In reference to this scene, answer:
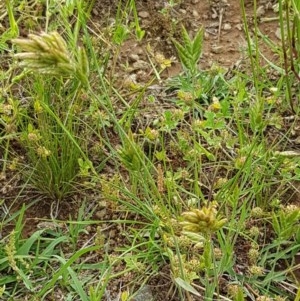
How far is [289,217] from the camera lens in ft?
4.31

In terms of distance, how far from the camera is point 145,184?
52.4 inches

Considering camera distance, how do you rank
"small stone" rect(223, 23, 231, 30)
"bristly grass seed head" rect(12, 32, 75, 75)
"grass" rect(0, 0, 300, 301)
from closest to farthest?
1. "bristly grass seed head" rect(12, 32, 75, 75)
2. "grass" rect(0, 0, 300, 301)
3. "small stone" rect(223, 23, 231, 30)

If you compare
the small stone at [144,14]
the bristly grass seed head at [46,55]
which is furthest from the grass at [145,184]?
the bristly grass seed head at [46,55]

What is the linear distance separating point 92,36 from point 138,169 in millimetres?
825

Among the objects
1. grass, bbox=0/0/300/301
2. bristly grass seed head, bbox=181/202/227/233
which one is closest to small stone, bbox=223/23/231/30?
grass, bbox=0/0/300/301

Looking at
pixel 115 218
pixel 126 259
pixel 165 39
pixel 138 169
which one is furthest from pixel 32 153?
pixel 165 39

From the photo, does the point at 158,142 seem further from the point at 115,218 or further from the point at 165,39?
the point at 165,39

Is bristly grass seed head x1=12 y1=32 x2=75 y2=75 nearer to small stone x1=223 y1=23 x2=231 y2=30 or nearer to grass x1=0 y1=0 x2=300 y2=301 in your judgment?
grass x1=0 y1=0 x2=300 y2=301

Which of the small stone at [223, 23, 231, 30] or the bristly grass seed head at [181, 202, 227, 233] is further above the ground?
the bristly grass seed head at [181, 202, 227, 233]

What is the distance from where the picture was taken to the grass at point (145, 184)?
1.46m

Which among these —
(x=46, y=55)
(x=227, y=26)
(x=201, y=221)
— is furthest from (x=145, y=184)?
(x=227, y=26)

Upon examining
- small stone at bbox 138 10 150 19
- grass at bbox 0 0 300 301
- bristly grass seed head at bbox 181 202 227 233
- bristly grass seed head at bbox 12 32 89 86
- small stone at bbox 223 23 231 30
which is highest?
bristly grass seed head at bbox 12 32 89 86

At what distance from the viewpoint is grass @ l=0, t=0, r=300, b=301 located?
1455 millimetres

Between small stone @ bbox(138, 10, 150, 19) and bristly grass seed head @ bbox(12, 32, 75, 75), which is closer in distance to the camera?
bristly grass seed head @ bbox(12, 32, 75, 75)
